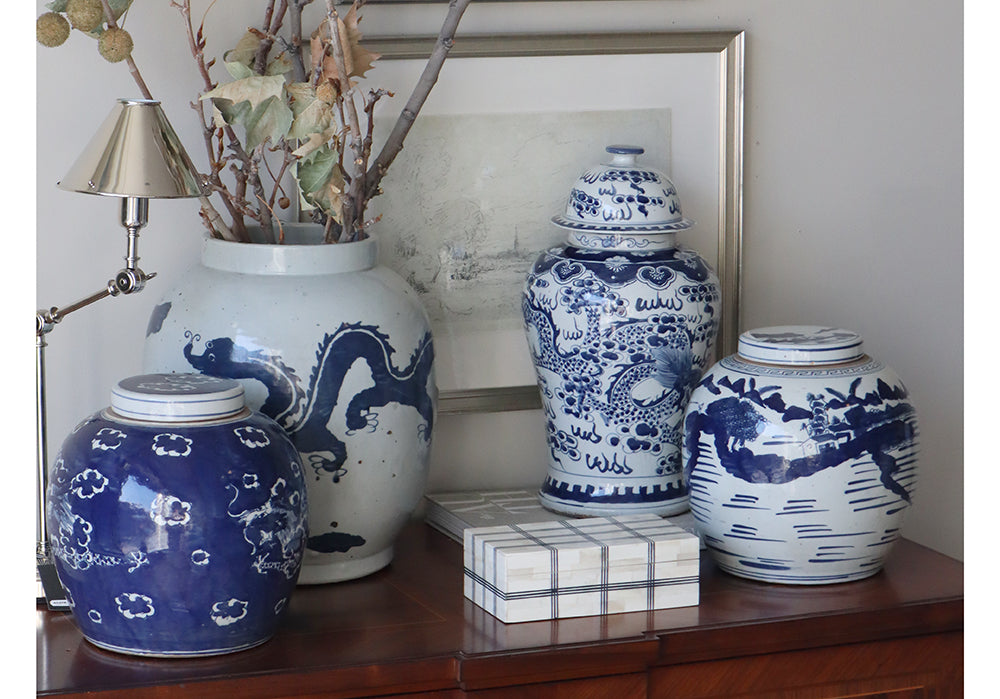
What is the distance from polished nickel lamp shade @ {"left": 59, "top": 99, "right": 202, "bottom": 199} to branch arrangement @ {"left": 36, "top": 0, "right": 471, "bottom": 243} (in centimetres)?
8

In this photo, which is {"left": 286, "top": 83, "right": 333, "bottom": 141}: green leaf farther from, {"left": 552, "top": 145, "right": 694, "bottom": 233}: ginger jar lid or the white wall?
{"left": 552, "top": 145, "right": 694, "bottom": 233}: ginger jar lid

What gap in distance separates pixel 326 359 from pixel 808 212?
685mm

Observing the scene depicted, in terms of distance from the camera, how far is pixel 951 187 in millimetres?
1603

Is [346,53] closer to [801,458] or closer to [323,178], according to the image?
[323,178]

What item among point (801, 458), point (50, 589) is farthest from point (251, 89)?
point (801, 458)

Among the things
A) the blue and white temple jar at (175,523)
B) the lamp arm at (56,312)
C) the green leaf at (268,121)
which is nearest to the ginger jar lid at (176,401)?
the blue and white temple jar at (175,523)

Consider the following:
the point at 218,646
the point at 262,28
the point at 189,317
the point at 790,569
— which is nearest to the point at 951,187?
the point at 790,569

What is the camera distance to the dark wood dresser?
39.8 inches

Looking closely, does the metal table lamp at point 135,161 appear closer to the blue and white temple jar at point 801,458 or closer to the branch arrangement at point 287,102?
the branch arrangement at point 287,102

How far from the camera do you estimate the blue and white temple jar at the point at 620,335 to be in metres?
1.29

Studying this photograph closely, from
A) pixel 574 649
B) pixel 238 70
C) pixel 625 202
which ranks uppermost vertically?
pixel 238 70

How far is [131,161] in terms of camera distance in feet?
3.44

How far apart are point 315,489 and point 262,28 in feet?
1.57

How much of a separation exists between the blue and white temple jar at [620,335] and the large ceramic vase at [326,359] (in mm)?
163
